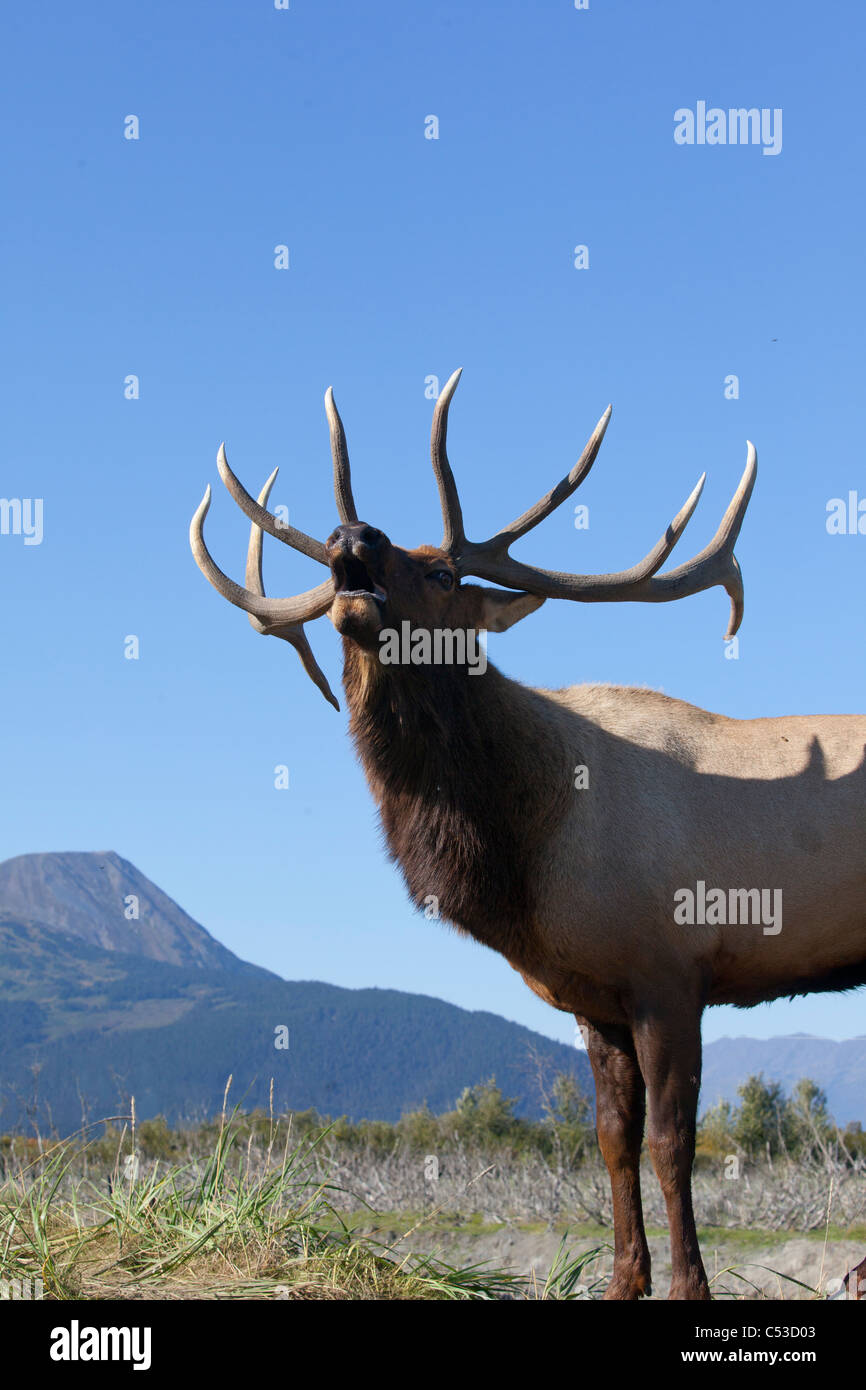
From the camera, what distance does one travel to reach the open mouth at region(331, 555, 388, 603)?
6.37m

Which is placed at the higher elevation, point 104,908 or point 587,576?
point 104,908

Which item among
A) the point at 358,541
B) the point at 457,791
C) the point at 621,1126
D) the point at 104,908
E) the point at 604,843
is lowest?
the point at 621,1126

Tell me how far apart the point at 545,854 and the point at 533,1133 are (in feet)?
45.1

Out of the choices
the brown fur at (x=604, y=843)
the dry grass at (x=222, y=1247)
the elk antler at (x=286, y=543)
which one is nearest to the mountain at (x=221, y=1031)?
the dry grass at (x=222, y=1247)

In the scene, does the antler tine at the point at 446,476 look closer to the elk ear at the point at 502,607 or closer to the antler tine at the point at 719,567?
the elk ear at the point at 502,607

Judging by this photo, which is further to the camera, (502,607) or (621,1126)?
(502,607)

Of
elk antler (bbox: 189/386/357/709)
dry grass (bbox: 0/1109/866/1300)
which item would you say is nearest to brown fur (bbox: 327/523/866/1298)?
elk antler (bbox: 189/386/357/709)

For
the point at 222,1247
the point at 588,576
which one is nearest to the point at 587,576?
the point at 588,576

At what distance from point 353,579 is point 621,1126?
3220mm

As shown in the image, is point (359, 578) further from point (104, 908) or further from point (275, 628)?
point (104, 908)

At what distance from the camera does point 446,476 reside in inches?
276

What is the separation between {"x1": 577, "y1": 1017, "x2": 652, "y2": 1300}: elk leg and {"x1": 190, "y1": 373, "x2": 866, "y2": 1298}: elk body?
11 mm

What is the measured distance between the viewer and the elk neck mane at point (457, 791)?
6664 millimetres
